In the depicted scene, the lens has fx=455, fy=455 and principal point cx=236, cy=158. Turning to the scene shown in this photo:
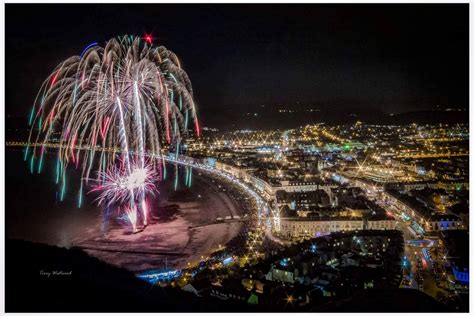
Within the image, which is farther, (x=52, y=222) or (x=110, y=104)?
(x=52, y=222)

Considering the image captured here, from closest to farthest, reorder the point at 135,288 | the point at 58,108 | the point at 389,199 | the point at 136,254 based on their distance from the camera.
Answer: the point at 135,288
the point at 58,108
the point at 136,254
the point at 389,199

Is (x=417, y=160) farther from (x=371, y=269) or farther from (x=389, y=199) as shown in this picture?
(x=371, y=269)

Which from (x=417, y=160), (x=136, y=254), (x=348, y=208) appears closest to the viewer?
(x=136, y=254)

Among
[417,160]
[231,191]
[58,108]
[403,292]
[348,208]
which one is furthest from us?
[417,160]

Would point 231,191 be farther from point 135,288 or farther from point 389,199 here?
point 135,288

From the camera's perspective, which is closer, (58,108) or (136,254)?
(58,108)

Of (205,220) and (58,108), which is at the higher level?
(58,108)

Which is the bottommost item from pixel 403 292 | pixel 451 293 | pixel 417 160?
pixel 451 293

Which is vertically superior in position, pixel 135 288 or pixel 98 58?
pixel 98 58

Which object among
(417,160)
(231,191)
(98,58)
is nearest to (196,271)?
(98,58)

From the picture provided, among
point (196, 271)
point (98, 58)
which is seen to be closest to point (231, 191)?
point (196, 271)
